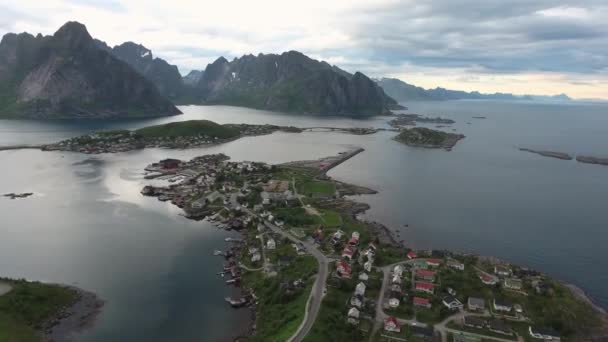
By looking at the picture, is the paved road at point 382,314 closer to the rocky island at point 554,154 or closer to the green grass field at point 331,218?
the green grass field at point 331,218

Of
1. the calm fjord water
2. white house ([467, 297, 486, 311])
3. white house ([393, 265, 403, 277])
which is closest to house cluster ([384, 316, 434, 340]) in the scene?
white house ([467, 297, 486, 311])

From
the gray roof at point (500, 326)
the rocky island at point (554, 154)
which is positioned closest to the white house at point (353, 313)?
the gray roof at point (500, 326)

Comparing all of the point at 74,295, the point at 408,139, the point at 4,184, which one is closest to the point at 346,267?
the point at 74,295

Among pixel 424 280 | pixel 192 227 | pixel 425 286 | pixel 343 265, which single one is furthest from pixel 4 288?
pixel 424 280

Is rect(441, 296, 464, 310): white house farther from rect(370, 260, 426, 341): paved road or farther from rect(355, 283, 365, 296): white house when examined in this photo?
rect(355, 283, 365, 296): white house

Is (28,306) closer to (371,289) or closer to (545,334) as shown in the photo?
(371,289)
